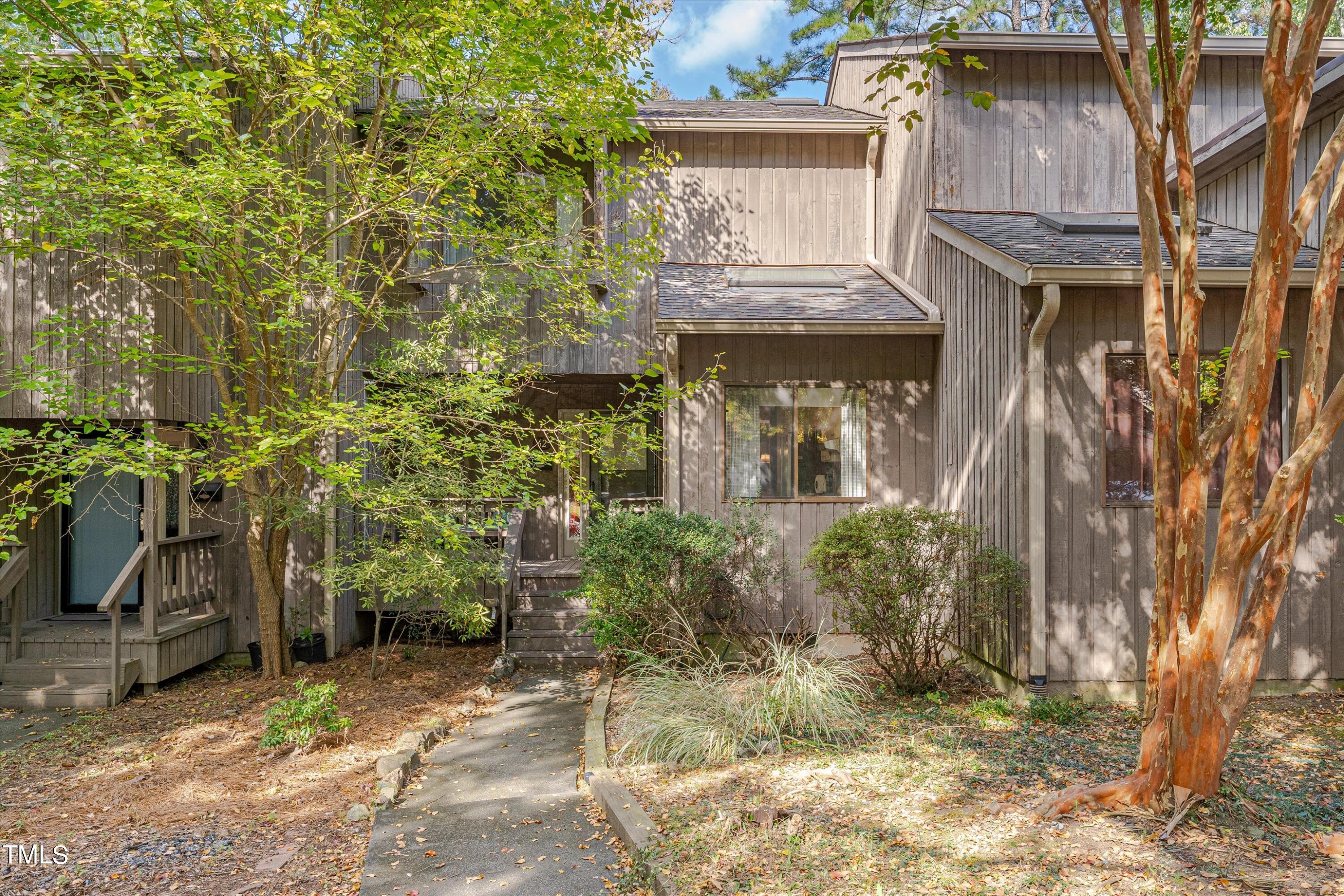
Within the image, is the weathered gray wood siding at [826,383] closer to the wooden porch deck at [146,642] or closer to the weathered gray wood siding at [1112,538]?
the weathered gray wood siding at [1112,538]

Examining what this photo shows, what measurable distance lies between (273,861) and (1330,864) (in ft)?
16.4

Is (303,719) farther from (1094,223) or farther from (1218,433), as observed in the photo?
(1094,223)

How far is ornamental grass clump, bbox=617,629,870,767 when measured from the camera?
17.0 ft

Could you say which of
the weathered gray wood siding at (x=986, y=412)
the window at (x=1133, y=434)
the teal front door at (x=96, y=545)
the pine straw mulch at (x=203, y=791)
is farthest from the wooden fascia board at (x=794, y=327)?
the teal front door at (x=96, y=545)

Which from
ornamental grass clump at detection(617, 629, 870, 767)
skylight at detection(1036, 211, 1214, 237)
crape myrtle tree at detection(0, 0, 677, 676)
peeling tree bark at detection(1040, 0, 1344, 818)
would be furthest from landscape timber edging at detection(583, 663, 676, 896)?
skylight at detection(1036, 211, 1214, 237)

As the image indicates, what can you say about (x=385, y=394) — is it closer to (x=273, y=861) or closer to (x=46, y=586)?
(x=273, y=861)

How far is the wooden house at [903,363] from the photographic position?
247 inches

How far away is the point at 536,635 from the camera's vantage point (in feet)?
27.8

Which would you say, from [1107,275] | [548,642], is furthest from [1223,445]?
[548,642]

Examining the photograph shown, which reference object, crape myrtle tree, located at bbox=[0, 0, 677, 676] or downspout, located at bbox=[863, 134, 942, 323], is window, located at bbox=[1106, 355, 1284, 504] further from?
crape myrtle tree, located at bbox=[0, 0, 677, 676]

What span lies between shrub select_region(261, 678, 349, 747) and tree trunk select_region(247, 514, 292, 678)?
72.1 inches

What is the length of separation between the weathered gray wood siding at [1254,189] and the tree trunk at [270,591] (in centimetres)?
926

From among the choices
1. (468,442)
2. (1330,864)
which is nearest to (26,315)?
(468,442)

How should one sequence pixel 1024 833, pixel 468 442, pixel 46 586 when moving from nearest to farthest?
pixel 1024 833
pixel 468 442
pixel 46 586
